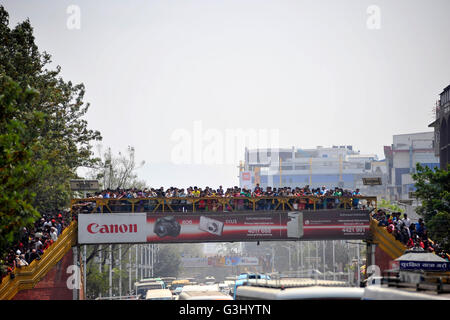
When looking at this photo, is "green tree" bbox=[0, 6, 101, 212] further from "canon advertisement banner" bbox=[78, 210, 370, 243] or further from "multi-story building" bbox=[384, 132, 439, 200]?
"multi-story building" bbox=[384, 132, 439, 200]

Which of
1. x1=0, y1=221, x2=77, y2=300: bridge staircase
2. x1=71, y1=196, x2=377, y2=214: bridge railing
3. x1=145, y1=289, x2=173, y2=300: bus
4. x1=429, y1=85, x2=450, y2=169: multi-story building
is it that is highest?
x1=429, y1=85, x2=450, y2=169: multi-story building

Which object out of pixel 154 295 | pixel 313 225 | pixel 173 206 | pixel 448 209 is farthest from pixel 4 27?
pixel 448 209

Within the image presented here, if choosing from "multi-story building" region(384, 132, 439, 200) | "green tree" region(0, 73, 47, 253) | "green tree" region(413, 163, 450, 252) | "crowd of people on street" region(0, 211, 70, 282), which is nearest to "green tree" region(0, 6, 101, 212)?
"crowd of people on street" region(0, 211, 70, 282)

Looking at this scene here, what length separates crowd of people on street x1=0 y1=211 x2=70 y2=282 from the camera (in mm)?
31672

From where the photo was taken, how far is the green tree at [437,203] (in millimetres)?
35562

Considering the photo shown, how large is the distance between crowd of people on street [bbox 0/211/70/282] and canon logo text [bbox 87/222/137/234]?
218cm

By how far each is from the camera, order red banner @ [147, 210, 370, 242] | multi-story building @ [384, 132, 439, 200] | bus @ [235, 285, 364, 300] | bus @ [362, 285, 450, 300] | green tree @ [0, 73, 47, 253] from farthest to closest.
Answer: multi-story building @ [384, 132, 439, 200]
red banner @ [147, 210, 370, 242]
green tree @ [0, 73, 47, 253]
bus @ [362, 285, 450, 300]
bus @ [235, 285, 364, 300]

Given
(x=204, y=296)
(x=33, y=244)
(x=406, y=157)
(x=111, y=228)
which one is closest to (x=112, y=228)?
(x=111, y=228)

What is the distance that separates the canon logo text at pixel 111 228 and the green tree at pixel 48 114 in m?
3.05

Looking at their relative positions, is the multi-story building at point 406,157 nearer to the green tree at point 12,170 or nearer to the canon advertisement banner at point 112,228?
the canon advertisement banner at point 112,228

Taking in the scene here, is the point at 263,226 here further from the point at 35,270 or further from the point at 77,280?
the point at 35,270

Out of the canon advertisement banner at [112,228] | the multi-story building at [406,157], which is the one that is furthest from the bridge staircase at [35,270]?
the multi-story building at [406,157]

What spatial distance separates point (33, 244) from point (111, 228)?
4.08m

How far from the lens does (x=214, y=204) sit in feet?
117
